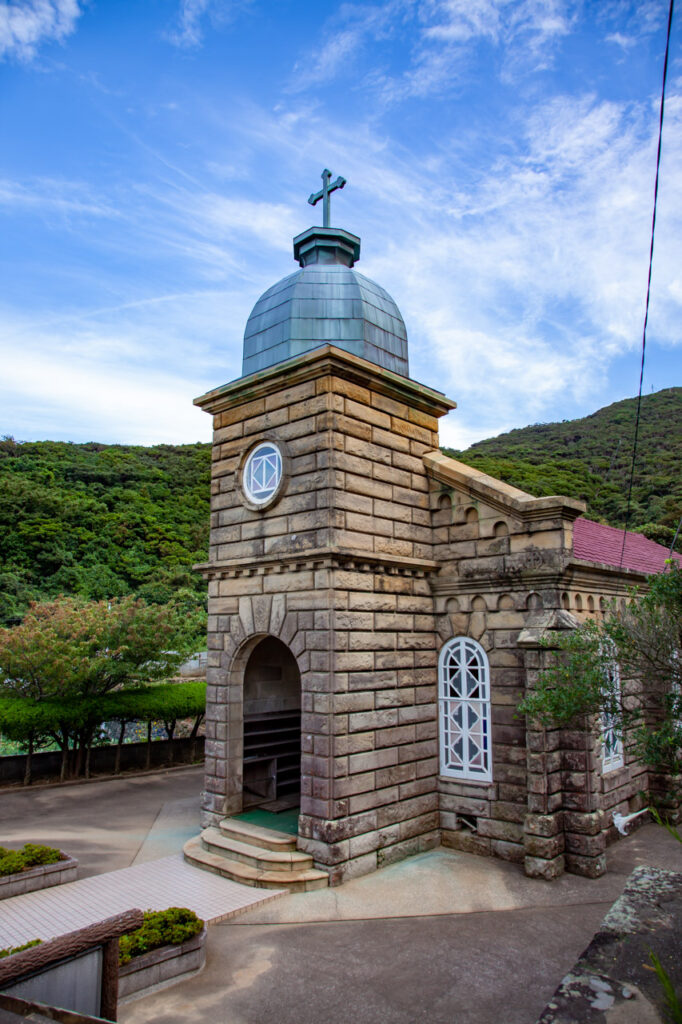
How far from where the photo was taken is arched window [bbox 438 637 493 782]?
10672 millimetres

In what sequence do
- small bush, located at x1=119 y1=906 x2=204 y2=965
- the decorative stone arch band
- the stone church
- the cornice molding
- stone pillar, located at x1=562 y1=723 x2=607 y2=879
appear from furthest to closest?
1. the decorative stone arch band
2. the cornice molding
3. the stone church
4. stone pillar, located at x1=562 y1=723 x2=607 y2=879
5. small bush, located at x1=119 y1=906 x2=204 y2=965

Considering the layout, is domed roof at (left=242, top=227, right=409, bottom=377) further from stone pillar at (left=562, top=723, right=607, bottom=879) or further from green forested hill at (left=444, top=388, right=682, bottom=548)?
green forested hill at (left=444, top=388, right=682, bottom=548)

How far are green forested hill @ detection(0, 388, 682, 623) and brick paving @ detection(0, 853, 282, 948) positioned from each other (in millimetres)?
27504

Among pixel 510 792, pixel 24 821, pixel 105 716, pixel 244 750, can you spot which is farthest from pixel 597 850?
pixel 105 716

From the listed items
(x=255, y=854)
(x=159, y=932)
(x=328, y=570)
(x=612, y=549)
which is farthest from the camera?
(x=612, y=549)

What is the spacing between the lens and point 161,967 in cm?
677

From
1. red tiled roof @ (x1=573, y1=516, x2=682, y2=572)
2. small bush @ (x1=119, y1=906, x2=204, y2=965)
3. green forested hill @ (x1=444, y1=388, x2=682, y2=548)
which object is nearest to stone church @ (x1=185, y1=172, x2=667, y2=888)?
red tiled roof @ (x1=573, y1=516, x2=682, y2=572)

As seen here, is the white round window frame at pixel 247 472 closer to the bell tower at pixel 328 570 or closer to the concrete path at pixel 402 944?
the bell tower at pixel 328 570

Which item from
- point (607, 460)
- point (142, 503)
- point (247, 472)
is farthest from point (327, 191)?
point (607, 460)

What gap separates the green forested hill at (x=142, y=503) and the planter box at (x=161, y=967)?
1177 inches

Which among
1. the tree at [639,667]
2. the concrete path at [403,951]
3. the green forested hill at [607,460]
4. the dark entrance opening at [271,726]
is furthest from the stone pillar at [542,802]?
the green forested hill at [607,460]

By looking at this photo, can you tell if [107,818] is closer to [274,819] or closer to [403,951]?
[274,819]

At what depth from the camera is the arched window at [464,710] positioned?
1067 cm

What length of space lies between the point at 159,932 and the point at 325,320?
9.11 m
